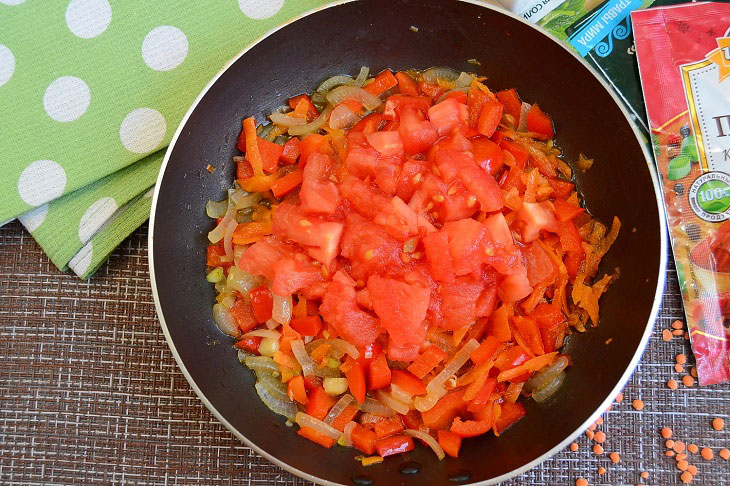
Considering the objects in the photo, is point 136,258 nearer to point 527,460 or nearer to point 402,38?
point 402,38

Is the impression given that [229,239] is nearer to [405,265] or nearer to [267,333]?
[267,333]

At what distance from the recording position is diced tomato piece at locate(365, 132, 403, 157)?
180 cm

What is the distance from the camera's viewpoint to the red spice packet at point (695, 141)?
210 centimetres

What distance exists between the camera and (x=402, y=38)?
6.63ft

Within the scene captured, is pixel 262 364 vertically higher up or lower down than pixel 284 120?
lower down

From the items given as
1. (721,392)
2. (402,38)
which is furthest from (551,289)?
(402,38)

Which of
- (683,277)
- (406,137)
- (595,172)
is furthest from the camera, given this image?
(683,277)

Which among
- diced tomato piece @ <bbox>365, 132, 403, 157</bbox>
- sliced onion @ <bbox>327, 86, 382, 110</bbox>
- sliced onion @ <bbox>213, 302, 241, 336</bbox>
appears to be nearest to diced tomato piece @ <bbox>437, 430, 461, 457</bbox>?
sliced onion @ <bbox>213, 302, 241, 336</bbox>

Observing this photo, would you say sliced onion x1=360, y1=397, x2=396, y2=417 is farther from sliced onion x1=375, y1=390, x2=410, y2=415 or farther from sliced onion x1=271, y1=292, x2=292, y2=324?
sliced onion x1=271, y1=292, x2=292, y2=324

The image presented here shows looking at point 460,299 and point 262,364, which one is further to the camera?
point 262,364

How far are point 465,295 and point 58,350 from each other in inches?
58.0

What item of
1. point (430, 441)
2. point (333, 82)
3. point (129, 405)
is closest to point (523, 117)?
point (333, 82)

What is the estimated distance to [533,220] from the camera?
1.77 m

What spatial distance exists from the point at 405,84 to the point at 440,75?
0.43 ft
